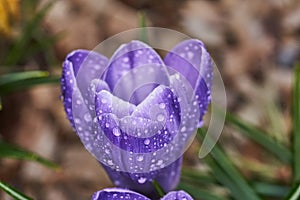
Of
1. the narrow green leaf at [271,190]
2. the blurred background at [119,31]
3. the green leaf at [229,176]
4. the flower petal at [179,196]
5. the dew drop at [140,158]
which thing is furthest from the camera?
the blurred background at [119,31]

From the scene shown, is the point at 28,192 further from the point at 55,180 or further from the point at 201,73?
the point at 201,73

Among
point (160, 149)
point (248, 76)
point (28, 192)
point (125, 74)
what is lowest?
point (28, 192)

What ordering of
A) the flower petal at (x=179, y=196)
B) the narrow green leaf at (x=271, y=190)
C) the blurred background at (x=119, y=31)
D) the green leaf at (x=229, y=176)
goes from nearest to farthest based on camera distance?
the flower petal at (x=179, y=196) → the green leaf at (x=229, y=176) → the narrow green leaf at (x=271, y=190) → the blurred background at (x=119, y=31)

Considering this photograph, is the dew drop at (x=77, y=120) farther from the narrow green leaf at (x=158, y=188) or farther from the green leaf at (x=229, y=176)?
the green leaf at (x=229, y=176)

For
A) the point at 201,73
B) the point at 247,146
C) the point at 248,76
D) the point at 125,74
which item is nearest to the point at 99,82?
the point at 125,74

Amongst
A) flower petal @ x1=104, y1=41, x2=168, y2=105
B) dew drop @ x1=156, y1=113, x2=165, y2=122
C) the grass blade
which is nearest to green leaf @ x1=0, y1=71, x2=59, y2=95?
the grass blade

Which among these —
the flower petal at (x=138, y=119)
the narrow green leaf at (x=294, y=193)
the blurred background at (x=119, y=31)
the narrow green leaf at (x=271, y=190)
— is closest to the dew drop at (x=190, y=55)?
the flower petal at (x=138, y=119)
